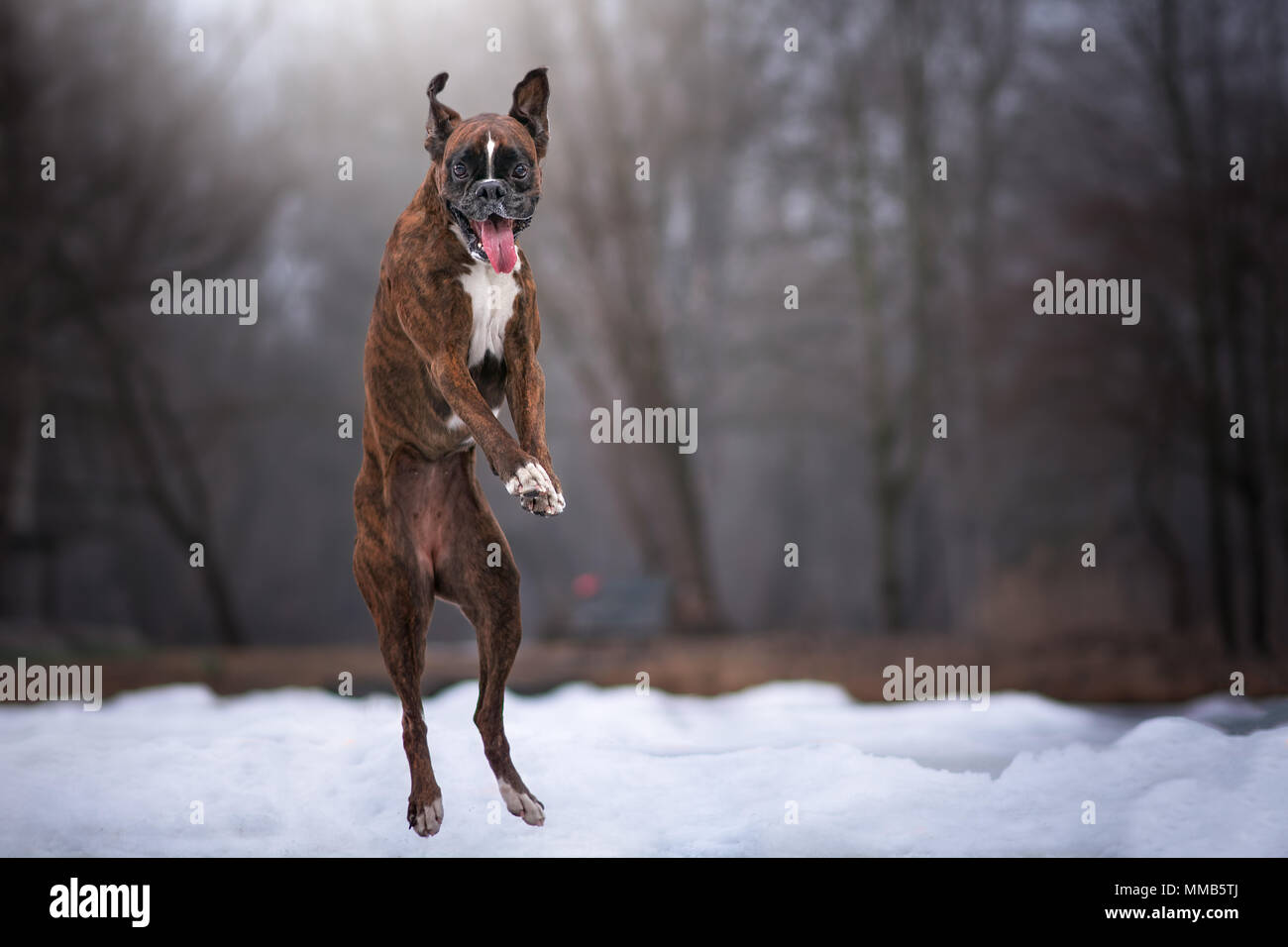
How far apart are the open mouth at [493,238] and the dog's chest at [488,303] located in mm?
116

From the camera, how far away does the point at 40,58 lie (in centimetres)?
1363

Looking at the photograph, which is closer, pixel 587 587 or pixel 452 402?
pixel 452 402

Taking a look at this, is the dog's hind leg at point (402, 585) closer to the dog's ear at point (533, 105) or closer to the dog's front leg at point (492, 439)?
the dog's front leg at point (492, 439)

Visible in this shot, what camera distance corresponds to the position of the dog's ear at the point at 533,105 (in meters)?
3.84

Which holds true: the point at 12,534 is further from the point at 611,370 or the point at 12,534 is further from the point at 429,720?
the point at 429,720

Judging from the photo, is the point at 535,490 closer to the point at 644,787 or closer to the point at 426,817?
the point at 426,817

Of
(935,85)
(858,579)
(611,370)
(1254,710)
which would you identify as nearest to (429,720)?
(1254,710)

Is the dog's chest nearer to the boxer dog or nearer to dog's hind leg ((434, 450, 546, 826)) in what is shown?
the boxer dog

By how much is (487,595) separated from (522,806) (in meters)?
0.70

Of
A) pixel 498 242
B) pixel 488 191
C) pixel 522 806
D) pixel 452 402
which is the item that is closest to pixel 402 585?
pixel 452 402

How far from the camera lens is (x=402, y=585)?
13.4ft

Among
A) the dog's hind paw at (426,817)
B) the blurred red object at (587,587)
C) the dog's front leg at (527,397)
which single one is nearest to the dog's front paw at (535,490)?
the dog's front leg at (527,397)

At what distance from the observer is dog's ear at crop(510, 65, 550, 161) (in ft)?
12.6

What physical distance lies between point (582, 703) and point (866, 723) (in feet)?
4.33
